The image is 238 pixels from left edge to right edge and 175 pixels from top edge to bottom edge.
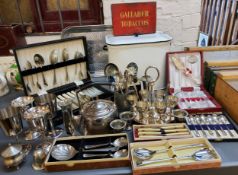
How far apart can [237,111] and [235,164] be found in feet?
0.79

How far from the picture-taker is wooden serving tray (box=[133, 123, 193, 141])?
2.33ft

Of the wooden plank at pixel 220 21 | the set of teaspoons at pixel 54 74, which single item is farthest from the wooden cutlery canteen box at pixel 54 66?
the wooden plank at pixel 220 21

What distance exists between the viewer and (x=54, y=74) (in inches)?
39.0

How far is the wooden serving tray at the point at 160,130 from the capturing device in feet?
2.33

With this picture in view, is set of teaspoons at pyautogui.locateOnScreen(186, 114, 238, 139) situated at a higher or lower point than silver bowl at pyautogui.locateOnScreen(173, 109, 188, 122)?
lower

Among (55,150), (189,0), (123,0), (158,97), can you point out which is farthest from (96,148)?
(189,0)

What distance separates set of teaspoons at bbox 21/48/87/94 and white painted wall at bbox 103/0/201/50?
34 centimetres

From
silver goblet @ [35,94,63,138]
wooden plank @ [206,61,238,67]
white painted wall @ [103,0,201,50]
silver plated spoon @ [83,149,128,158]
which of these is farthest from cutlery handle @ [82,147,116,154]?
white painted wall @ [103,0,201,50]

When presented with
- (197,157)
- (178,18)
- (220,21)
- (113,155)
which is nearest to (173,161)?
(197,157)

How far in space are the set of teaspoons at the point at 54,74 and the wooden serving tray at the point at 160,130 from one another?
0.44 metres

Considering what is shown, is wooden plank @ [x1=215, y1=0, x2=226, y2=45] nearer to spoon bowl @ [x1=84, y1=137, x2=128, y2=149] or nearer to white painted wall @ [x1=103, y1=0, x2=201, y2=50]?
white painted wall @ [x1=103, y1=0, x2=201, y2=50]

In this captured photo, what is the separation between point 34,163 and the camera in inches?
26.4

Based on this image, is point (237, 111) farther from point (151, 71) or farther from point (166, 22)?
point (166, 22)

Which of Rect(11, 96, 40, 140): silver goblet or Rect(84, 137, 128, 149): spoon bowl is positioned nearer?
Rect(84, 137, 128, 149): spoon bowl
